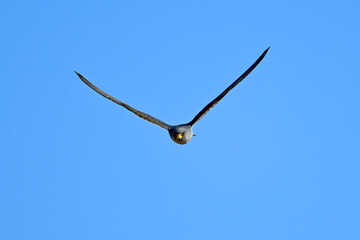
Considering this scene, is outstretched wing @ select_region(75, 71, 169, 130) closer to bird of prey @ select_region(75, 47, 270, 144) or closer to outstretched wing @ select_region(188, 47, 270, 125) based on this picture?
bird of prey @ select_region(75, 47, 270, 144)

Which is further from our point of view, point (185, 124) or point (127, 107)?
point (185, 124)

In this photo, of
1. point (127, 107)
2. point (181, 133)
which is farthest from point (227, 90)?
point (127, 107)

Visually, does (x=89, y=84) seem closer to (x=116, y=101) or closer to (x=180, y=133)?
(x=116, y=101)

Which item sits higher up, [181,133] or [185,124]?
[185,124]

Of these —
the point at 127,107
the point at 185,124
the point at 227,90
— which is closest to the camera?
the point at 227,90

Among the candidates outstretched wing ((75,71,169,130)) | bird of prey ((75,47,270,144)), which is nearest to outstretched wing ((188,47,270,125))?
bird of prey ((75,47,270,144))

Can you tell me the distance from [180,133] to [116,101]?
360cm

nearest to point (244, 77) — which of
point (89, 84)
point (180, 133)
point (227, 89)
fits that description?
point (227, 89)

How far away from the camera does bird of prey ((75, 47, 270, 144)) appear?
37906mm

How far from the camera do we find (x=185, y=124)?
3988 cm

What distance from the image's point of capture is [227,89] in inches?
1480

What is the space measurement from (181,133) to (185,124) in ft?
2.77

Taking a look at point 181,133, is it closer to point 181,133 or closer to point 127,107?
point 181,133

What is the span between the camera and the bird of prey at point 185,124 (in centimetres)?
3791
